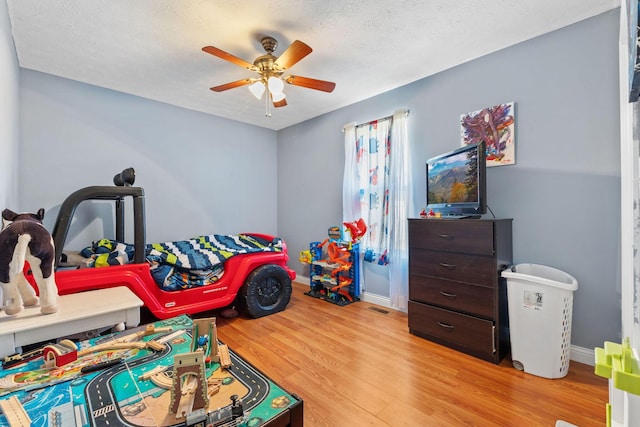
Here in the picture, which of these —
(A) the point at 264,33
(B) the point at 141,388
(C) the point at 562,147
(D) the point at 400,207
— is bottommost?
(B) the point at 141,388

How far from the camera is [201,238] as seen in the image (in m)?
3.40

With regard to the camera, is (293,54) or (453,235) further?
(453,235)

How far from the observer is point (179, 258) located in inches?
102

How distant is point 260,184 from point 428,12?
3.07 m

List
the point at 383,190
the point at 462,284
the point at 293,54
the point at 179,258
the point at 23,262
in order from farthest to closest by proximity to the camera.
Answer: the point at 383,190 → the point at 179,258 → the point at 462,284 → the point at 293,54 → the point at 23,262

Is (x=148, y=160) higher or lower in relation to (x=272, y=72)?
lower

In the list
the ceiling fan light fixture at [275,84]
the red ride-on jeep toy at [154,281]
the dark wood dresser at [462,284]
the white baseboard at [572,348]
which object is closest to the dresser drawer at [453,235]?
the dark wood dresser at [462,284]

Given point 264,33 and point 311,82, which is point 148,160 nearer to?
point 264,33

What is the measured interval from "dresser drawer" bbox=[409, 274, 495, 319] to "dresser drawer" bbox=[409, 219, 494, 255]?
0.26m

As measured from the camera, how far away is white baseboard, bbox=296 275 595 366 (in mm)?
1912

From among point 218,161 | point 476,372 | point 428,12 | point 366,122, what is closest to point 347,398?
point 476,372

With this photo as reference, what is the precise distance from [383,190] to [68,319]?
8.75ft

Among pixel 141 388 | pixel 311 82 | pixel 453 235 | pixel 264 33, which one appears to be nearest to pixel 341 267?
pixel 453 235

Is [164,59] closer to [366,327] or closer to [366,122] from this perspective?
[366,122]
